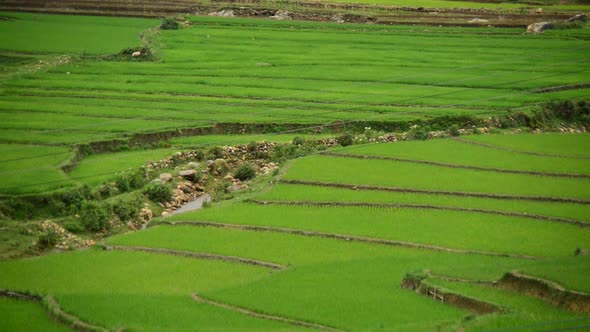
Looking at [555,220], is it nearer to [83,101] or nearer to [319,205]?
[319,205]

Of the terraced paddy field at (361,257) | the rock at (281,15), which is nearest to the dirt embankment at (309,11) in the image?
the rock at (281,15)

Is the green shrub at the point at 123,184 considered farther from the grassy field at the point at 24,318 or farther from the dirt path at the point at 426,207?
the grassy field at the point at 24,318

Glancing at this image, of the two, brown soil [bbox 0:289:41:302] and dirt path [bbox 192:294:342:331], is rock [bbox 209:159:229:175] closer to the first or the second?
brown soil [bbox 0:289:41:302]

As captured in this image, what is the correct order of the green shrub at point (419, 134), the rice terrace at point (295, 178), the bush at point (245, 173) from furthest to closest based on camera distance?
the green shrub at point (419, 134) → the bush at point (245, 173) → the rice terrace at point (295, 178)

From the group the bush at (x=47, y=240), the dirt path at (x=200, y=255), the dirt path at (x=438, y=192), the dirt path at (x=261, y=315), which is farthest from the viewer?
the dirt path at (x=438, y=192)

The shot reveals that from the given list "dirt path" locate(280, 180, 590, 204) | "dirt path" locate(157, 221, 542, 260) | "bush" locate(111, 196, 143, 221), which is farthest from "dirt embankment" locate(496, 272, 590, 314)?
"bush" locate(111, 196, 143, 221)

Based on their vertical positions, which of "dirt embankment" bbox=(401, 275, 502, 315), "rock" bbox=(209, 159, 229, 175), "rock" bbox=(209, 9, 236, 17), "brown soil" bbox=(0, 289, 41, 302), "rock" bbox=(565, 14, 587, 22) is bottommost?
"rock" bbox=(209, 159, 229, 175)
